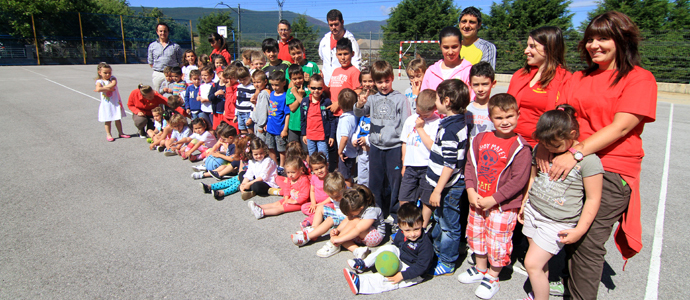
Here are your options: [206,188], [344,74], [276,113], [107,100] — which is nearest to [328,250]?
[206,188]

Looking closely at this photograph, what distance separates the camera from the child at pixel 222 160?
530cm

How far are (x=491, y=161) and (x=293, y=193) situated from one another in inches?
94.0

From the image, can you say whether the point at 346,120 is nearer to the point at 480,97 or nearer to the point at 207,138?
the point at 480,97

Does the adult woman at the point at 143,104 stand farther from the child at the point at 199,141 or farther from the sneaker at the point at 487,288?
the sneaker at the point at 487,288

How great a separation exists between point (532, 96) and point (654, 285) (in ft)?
5.86

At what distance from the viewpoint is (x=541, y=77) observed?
9.04 ft

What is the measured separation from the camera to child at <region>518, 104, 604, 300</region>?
7.21 ft

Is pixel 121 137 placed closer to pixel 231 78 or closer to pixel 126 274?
pixel 231 78

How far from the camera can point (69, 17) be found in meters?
29.5

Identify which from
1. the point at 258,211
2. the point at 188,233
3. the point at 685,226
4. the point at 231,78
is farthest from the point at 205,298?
the point at 685,226

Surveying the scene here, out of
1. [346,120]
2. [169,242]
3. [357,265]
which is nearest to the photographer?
[357,265]

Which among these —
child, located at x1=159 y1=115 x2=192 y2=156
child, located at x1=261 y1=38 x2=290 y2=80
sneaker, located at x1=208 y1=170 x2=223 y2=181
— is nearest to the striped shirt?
sneaker, located at x1=208 y1=170 x2=223 y2=181

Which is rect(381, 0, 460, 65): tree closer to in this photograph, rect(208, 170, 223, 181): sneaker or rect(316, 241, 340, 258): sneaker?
rect(208, 170, 223, 181): sneaker

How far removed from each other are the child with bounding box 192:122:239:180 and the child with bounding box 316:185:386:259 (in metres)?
2.53
